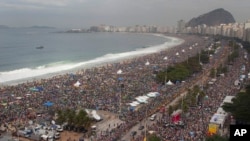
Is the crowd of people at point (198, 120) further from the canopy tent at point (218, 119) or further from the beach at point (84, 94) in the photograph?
the beach at point (84, 94)

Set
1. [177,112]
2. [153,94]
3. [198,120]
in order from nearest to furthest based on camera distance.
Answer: [198,120] < [177,112] < [153,94]

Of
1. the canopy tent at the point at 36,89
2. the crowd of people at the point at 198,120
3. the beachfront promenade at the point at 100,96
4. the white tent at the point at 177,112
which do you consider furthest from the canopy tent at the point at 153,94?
the canopy tent at the point at 36,89

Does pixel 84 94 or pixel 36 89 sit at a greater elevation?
pixel 36 89

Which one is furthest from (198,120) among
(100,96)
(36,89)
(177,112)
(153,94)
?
(36,89)

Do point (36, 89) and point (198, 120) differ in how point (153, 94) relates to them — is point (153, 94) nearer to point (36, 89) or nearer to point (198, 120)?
point (198, 120)

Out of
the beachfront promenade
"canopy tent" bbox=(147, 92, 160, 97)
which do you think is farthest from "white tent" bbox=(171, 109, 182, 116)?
"canopy tent" bbox=(147, 92, 160, 97)

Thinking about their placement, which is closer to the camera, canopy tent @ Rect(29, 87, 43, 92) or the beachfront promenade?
the beachfront promenade

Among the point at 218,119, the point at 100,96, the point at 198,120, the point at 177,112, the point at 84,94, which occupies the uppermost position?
the point at 218,119

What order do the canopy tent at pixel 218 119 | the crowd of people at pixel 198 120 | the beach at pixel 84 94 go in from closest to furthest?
the crowd of people at pixel 198 120 < the canopy tent at pixel 218 119 < the beach at pixel 84 94

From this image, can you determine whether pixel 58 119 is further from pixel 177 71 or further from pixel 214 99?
pixel 177 71

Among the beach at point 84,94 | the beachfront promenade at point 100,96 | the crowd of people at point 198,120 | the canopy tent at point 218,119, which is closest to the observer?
the crowd of people at point 198,120

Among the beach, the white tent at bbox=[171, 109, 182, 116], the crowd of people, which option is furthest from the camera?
the beach

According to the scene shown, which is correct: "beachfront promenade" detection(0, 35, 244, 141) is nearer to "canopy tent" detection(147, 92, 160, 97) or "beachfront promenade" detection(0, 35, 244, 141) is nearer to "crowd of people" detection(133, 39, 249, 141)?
"crowd of people" detection(133, 39, 249, 141)
